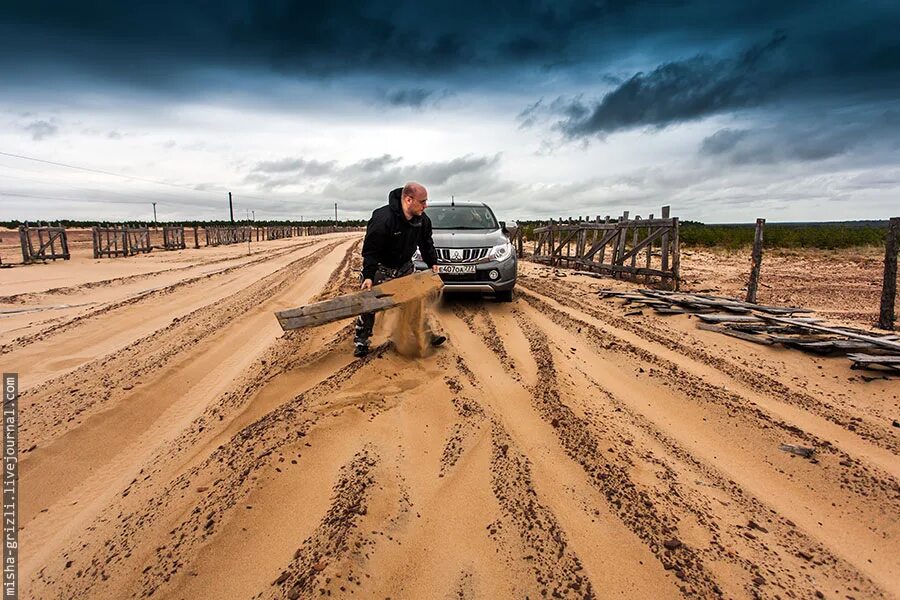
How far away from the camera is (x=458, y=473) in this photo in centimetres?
290

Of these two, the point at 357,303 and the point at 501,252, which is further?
the point at 501,252

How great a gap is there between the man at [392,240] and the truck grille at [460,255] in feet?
7.08

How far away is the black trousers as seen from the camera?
16.6 feet

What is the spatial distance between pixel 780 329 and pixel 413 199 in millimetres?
5284

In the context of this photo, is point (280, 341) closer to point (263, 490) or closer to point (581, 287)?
point (263, 490)

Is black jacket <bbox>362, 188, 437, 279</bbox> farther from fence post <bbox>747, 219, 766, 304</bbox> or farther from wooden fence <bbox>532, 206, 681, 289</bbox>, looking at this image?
wooden fence <bbox>532, 206, 681, 289</bbox>

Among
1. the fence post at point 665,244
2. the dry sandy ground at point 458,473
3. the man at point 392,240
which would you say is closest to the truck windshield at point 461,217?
the man at point 392,240

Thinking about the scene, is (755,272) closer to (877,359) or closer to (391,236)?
(877,359)

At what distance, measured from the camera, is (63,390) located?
4.57 meters

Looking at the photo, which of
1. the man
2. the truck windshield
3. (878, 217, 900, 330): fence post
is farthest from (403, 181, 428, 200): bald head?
(878, 217, 900, 330): fence post

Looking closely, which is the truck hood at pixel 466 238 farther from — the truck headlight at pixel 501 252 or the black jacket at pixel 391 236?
the black jacket at pixel 391 236

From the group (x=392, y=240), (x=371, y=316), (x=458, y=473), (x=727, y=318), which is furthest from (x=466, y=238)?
(x=458, y=473)

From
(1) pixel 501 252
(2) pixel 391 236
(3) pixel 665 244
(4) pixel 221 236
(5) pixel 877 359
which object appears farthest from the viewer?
(4) pixel 221 236

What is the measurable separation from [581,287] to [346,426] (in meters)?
8.83
